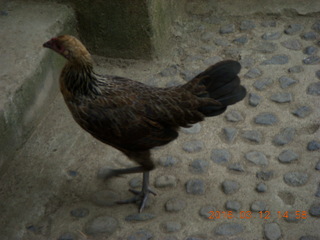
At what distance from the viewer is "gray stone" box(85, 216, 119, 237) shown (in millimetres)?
4270

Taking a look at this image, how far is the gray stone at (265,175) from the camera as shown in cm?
457

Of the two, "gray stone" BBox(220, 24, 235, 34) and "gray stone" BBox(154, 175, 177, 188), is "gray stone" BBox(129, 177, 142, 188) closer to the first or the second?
"gray stone" BBox(154, 175, 177, 188)

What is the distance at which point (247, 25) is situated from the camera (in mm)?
6465

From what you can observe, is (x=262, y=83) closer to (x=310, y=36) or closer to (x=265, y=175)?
(x=310, y=36)

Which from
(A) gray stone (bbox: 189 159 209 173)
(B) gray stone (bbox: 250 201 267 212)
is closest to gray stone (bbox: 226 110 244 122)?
(A) gray stone (bbox: 189 159 209 173)

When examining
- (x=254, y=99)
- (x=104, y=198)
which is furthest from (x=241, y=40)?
(x=104, y=198)

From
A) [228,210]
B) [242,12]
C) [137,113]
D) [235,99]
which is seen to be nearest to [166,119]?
[137,113]

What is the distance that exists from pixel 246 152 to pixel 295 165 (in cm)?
47

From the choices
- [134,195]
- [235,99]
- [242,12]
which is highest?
[235,99]

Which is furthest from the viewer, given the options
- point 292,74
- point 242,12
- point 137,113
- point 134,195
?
point 242,12

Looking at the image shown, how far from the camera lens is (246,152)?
4848 mm

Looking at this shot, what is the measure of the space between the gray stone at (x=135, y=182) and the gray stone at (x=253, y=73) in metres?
1.81

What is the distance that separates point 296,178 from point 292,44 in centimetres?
215

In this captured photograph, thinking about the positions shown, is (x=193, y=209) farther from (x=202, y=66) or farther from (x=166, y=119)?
(x=202, y=66)
